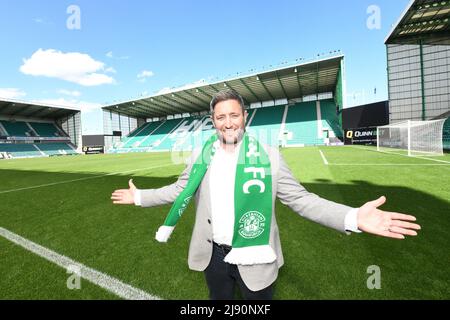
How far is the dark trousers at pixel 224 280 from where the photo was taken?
5.35 ft

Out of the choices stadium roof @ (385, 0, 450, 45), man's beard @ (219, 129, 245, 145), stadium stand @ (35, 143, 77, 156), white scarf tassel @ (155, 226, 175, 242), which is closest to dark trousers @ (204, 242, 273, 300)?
white scarf tassel @ (155, 226, 175, 242)

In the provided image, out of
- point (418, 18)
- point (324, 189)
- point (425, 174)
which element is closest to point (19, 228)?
point (324, 189)

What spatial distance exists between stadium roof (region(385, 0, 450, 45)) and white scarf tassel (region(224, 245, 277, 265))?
29.8 meters

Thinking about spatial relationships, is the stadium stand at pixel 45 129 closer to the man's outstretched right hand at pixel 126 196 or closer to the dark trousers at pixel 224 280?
the man's outstretched right hand at pixel 126 196

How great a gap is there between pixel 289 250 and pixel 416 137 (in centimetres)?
2385

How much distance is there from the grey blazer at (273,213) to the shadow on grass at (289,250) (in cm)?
97

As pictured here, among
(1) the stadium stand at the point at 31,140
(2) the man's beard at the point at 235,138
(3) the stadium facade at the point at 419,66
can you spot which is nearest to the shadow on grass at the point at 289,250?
(2) the man's beard at the point at 235,138

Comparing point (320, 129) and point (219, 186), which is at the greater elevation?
point (320, 129)

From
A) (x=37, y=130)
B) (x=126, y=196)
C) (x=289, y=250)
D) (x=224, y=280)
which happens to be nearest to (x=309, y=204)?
(x=224, y=280)

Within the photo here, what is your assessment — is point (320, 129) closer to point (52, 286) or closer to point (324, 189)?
point (324, 189)

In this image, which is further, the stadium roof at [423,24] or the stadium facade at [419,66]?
the stadium facade at [419,66]

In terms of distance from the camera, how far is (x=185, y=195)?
166 cm
